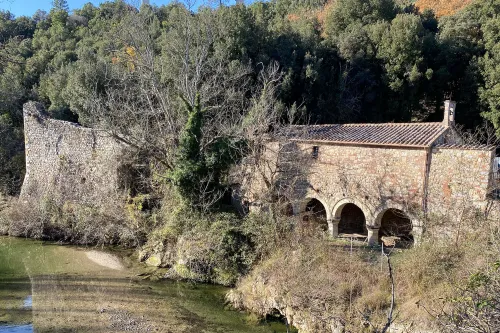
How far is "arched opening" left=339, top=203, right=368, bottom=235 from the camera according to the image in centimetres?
1853

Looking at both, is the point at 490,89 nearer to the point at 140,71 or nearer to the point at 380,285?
the point at 380,285

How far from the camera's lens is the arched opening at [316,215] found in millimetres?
16859

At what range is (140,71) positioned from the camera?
18.7 metres

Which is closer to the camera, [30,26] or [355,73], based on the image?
[355,73]

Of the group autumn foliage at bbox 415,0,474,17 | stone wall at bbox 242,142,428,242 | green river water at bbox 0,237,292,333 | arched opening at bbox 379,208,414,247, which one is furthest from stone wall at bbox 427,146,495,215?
autumn foliage at bbox 415,0,474,17

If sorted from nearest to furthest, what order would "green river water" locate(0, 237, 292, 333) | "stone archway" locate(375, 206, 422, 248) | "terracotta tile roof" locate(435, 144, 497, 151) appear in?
"green river water" locate(0, 237, 292, 333) → "terracotta tile roof" locate(435, 144, 497, 151) → "stone archway" locate(375, 206, 422, 248)

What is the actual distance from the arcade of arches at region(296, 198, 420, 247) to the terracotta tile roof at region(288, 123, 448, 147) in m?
2.68

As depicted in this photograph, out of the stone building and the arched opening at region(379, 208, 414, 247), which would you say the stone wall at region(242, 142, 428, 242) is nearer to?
the stone building

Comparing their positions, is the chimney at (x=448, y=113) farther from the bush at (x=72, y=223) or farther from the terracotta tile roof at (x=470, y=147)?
the bush at (x=72, y=223)

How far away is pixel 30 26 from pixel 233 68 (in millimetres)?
24338

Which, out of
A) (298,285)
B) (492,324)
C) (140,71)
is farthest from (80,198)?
(492,324)

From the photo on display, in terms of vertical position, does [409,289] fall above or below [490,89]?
below

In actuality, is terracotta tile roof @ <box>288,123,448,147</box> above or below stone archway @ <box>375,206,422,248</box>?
above

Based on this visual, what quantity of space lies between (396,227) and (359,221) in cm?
210
